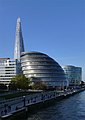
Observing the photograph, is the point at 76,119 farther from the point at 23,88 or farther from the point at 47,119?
the point at 23,88

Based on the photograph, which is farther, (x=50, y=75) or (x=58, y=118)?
(x=50, y=75)

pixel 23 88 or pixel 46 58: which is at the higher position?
pixel 46 58

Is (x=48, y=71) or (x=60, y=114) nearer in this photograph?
(x=60, y=114)

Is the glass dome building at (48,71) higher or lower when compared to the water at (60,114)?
higher

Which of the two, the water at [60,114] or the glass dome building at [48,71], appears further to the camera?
the glass dome building at [48,71]

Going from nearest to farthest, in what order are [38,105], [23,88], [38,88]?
[38,105] < [23,88] < [38,88]

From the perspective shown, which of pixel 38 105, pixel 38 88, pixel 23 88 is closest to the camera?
pixel 38 105

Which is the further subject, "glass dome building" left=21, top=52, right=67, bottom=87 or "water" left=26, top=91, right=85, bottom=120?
"glass dome building" left=21, top=52, right=67, bottom=87

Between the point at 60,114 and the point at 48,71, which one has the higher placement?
the point at 48,71

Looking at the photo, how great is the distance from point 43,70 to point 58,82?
12.4m

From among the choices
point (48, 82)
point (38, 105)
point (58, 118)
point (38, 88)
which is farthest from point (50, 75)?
point (58, 118)

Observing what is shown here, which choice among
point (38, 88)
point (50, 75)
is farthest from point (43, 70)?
point (38, 88)

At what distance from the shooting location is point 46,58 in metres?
198

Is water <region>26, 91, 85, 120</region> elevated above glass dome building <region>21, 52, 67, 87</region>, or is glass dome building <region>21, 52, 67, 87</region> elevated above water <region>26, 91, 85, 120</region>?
glass dome building <region>21, 52, 67, 87</region>
